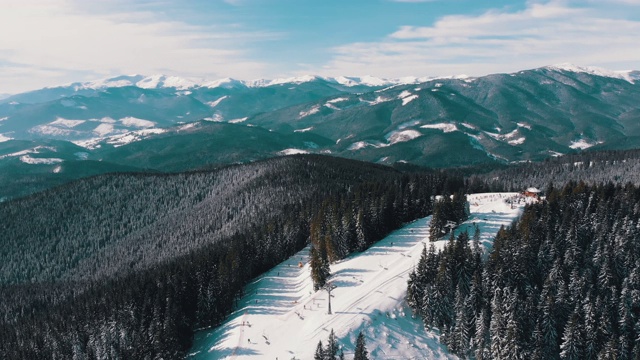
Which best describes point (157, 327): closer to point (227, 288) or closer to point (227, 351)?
point (227, 351)

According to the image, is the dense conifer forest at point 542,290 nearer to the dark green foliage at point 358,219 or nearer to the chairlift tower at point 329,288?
the chairlift tower at point 329,288

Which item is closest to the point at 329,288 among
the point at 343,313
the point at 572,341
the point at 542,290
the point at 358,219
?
the point at 343,313

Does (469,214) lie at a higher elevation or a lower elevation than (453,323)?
higher

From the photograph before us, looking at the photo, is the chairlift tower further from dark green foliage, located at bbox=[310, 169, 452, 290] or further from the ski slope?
dark green foliage, located at bbox=[310, 169, 452, 290]

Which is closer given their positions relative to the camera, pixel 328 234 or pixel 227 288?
pixel 227 288

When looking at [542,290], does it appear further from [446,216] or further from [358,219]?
[358,219]

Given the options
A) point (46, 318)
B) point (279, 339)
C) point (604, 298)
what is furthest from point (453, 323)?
point (46, 318)

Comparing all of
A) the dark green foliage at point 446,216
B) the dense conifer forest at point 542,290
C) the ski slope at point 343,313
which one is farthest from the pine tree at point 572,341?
the dark green foliage at point 446,216
